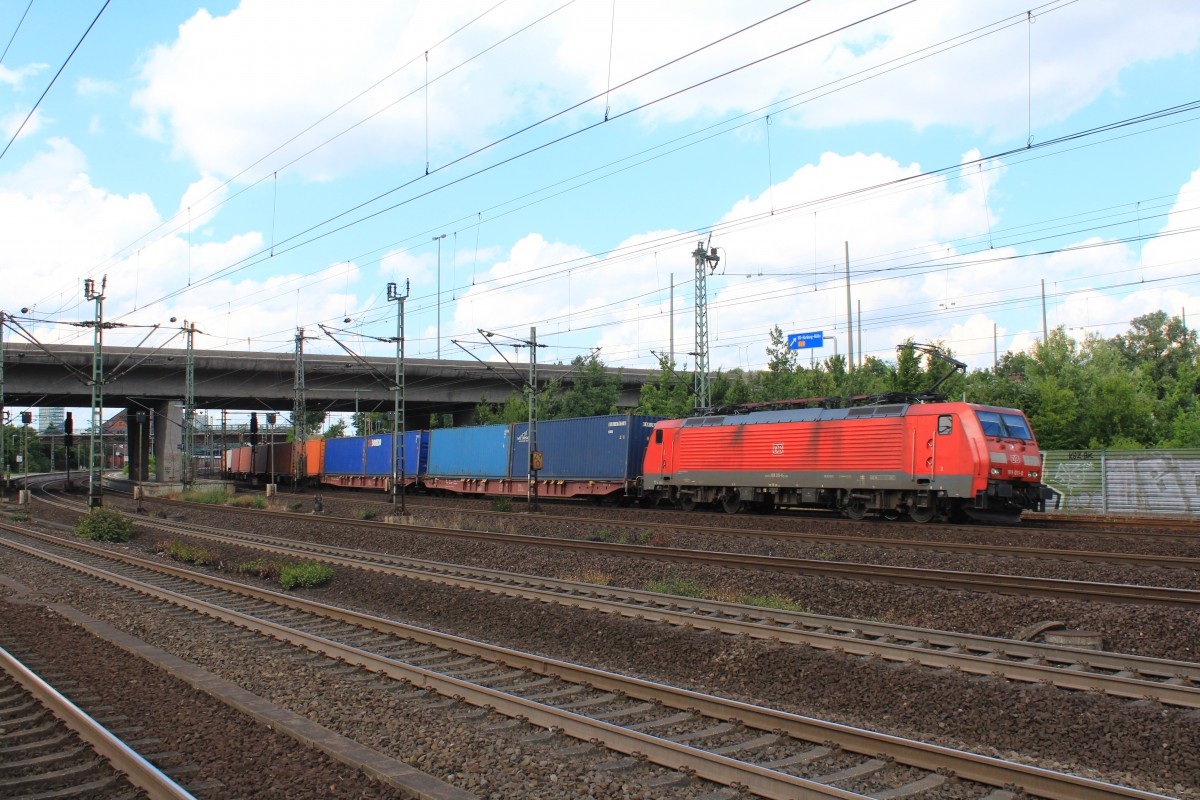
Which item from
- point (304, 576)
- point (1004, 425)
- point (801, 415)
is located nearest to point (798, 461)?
point (801, 415)

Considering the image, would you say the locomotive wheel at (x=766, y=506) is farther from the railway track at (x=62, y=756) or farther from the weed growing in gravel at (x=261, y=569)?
the railway track at (x=62, y=756)

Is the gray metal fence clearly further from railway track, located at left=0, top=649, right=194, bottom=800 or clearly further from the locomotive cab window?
railway track, located at left=0, top=649, right=194, bottom=800

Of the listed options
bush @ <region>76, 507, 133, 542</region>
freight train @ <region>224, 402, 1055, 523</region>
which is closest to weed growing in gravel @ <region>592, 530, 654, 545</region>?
freight train @ <region>224, 402, 1055, 523</region>

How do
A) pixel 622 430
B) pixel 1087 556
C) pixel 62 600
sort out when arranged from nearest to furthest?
pixel 62 600 → pixel 1087 556 → pixel 622 430

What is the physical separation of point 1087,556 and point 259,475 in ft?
196

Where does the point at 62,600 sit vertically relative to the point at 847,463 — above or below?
below

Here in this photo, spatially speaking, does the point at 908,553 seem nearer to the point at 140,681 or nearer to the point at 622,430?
the point at 140,681

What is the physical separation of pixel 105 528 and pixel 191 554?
715cm

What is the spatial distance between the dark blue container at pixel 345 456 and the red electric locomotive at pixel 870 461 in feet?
85.0

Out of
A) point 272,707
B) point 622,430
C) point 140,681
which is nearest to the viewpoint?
point 272,707

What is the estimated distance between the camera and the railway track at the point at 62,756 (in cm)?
566

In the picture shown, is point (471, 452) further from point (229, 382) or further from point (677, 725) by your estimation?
point (677, 725)

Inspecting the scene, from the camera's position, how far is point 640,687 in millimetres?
7840

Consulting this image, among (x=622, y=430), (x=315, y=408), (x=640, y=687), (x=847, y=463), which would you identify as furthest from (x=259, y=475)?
(x=640, y=687)
